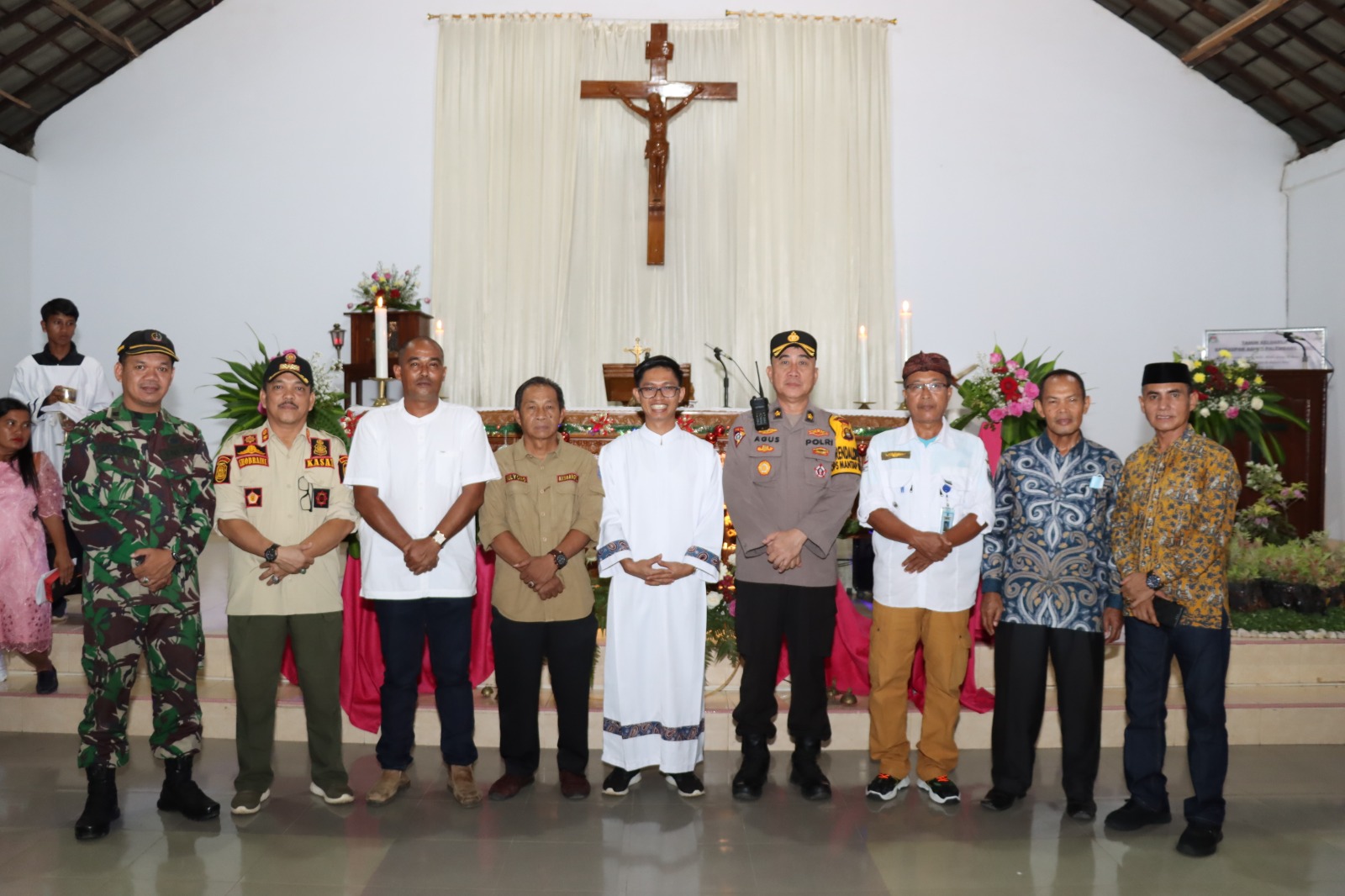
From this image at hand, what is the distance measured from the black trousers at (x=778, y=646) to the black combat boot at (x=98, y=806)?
6.85 feet

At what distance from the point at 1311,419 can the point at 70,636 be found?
770 cm

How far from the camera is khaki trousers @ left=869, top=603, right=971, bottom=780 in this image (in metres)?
3.50

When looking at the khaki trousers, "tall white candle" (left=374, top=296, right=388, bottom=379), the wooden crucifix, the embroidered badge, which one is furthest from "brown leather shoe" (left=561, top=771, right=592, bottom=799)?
the wooden crucifix

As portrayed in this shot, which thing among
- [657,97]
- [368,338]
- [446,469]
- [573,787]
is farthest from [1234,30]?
[573,787]

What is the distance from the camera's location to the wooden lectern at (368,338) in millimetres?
7102

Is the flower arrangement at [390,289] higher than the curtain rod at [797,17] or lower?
lower

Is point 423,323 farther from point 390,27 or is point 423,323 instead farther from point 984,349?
point 984,349

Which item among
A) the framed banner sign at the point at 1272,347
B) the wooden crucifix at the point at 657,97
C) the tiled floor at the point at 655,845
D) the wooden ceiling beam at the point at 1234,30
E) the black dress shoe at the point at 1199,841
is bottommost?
the tiled floor at the point at 655,845

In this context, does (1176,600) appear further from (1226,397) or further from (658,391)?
(1226,397)

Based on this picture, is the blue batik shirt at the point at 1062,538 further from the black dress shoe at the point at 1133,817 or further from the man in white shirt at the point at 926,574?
the black dress shoe at the point at 1133,817

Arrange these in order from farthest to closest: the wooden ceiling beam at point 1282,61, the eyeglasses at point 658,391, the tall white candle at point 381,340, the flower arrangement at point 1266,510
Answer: the wooden ceiling beam at point 1282,61 → the flower arrangement at point 1266,510 → the tall white candle at point 381,340 → the eyeglasses at point 658,391

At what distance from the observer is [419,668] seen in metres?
3.52

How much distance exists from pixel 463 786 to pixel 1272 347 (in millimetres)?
6612

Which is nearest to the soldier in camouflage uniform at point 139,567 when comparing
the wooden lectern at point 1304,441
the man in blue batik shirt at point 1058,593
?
the man in blue batik shirt at point 1058,593
